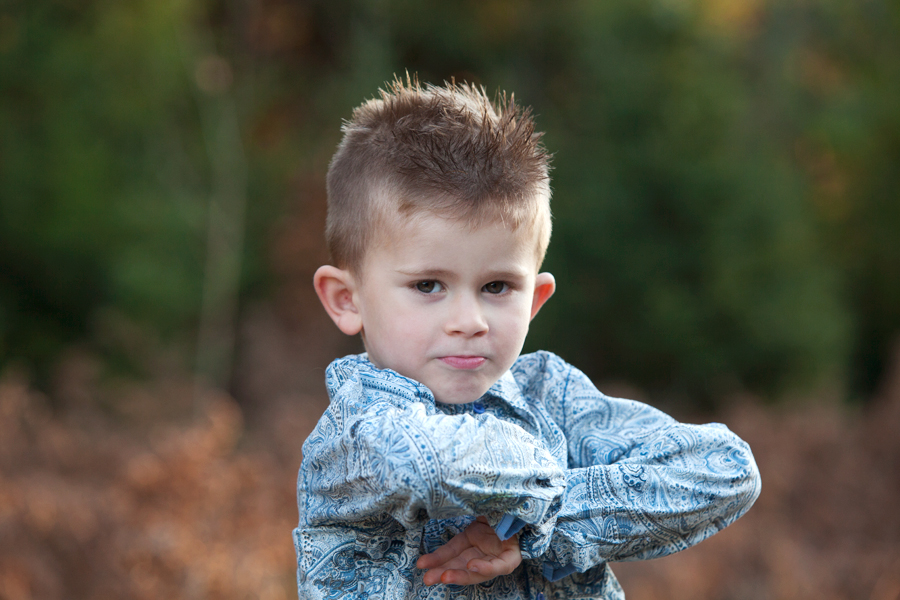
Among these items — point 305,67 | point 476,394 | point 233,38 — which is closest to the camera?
point 476,394

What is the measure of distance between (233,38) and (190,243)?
406 centimetres

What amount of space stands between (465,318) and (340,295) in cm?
34

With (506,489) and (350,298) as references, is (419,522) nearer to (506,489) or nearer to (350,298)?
(506,489)

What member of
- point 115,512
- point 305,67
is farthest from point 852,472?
point 305,67

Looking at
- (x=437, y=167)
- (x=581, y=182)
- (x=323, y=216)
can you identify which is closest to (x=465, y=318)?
(x=437, y=167)

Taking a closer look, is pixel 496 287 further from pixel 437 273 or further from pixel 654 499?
pixel 654 499

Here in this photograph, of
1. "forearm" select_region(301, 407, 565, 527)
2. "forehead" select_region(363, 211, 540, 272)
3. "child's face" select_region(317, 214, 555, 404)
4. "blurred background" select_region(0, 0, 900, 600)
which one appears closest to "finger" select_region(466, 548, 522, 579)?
"forearm" select_region(301, 407, 565, 527)

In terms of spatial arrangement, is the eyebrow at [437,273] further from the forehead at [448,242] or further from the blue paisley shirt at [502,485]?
the blue paisley shirt at [502,485]

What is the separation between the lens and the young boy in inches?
58.3

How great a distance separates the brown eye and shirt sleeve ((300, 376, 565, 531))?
225 millimetres

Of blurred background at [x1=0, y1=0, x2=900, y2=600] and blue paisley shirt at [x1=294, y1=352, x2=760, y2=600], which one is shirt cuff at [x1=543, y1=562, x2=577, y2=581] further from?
blurred background at [x1=0, y1=0, x2=900, y2=600]

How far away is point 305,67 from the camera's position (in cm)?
1575

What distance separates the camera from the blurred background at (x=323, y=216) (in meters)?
10.1

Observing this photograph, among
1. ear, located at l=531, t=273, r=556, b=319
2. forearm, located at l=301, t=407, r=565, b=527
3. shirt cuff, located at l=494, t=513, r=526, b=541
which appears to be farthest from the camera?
ear, located at l=531, t=273, r=556, b=319
